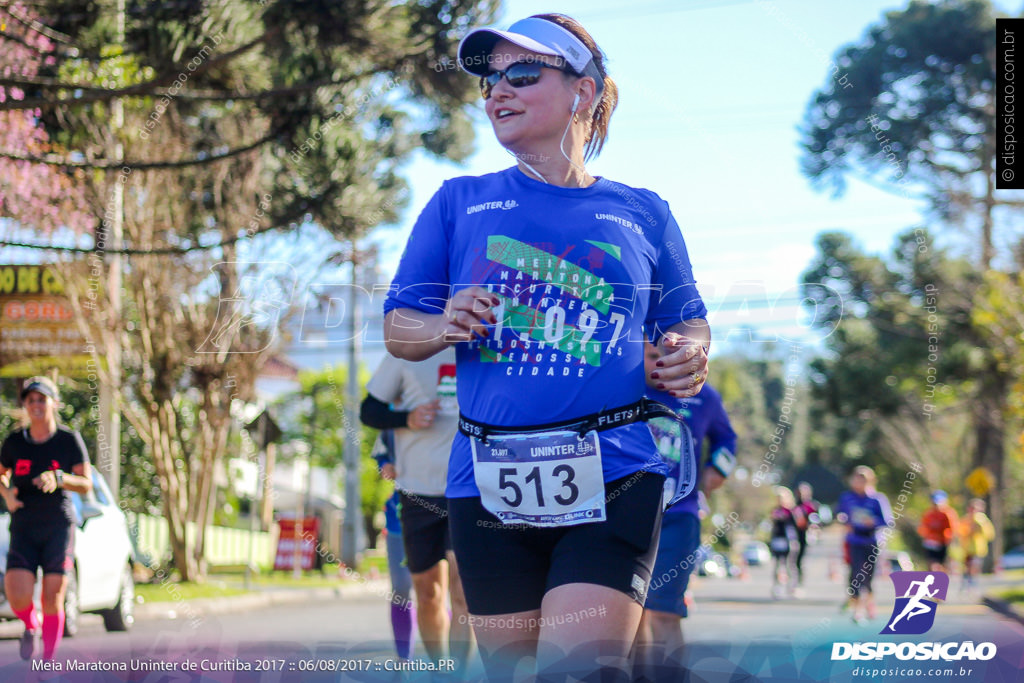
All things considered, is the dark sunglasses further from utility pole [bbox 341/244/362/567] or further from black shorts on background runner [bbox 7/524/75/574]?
utility pole [bbox 341/244/362/567]

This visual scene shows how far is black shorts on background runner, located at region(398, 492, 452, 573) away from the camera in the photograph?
589 centimetres

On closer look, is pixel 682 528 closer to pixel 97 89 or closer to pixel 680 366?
pixel 680 366

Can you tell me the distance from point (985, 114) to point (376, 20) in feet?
58.4

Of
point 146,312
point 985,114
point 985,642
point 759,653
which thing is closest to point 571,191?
point 759,653

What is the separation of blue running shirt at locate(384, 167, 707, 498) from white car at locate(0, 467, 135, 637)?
5864 millimetres

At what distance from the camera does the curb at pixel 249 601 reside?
11586 millimetres

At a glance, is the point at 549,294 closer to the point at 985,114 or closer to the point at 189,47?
the point at 189,47

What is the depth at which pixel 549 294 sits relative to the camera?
2785 mm

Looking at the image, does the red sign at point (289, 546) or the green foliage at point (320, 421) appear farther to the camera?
the green foliage at point (320, 421)

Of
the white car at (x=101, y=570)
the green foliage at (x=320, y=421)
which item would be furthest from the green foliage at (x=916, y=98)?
the green foliage at (x=320, y=421)

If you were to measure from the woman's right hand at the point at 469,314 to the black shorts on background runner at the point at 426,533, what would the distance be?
329cm

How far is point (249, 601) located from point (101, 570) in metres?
5.10

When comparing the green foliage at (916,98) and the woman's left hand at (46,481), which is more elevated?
the green foliage at (916,98)

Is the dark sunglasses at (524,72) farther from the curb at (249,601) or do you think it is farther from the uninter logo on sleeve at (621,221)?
the curb at (249,601)
